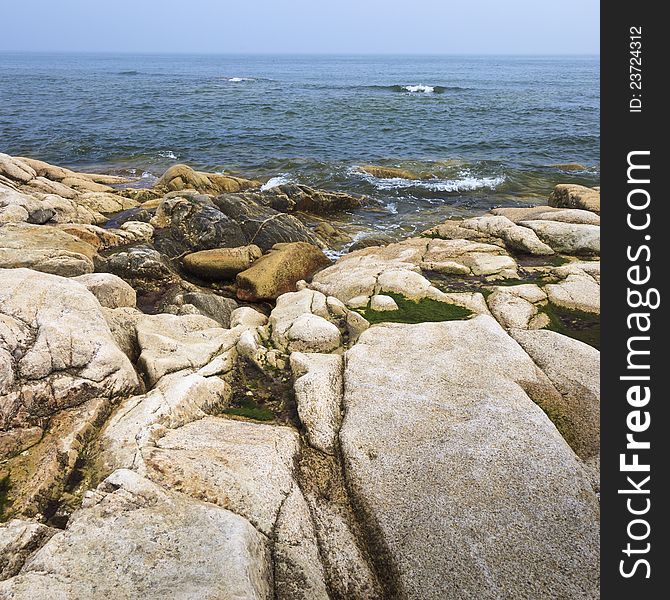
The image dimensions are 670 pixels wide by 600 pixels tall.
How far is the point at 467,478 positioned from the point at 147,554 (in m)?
4.07

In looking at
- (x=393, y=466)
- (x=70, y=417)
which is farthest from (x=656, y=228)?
(x=70, y=417)

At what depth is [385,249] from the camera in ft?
58.3

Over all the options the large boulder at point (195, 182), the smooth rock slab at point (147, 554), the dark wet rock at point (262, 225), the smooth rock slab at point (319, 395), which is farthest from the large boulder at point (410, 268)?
the large boulder at point (195, 182)

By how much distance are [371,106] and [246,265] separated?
49790mm

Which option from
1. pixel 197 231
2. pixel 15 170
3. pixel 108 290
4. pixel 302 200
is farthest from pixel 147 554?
pixel 15 170

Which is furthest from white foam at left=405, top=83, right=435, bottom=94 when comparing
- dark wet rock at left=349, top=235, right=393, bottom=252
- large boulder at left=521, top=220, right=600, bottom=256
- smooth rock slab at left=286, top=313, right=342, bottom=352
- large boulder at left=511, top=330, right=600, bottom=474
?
large boulder at left=511, top=330, right=600, bottom=474

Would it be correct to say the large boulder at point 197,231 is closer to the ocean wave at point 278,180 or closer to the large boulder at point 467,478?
the ocean wave at point 278,180

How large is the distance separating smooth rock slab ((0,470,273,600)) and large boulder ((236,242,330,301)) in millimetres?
9668

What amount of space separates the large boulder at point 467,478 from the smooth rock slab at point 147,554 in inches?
69.3

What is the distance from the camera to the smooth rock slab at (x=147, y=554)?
15.2ft

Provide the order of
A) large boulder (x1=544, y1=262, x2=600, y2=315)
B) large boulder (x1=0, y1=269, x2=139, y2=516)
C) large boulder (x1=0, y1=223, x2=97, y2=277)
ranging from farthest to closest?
large boulder (x1=0, y1=223, x2=97, y2=277), large boulder (x1=544, y1=262, x2=600, y2=315), large boulder (x1=0, y1=269, x2=139, y2=516)

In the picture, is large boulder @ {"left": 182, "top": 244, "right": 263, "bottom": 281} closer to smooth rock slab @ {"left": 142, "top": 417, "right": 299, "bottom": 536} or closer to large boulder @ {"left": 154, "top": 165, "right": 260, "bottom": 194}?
smooth rock slab @ {"left": 142, "top": 417, "right": 299, "bottom": 536}

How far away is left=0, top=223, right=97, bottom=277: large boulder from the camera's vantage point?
13.9 meters

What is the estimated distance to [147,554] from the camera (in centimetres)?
506
